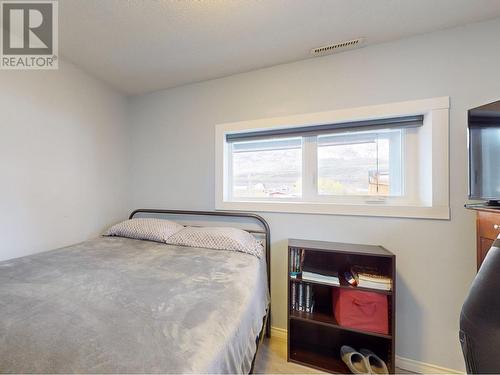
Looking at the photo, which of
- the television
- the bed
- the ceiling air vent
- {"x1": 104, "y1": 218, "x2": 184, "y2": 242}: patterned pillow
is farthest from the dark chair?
{"x1": 104, "y1": 218, "x2": 184, "y2": 242}: patterned pillow

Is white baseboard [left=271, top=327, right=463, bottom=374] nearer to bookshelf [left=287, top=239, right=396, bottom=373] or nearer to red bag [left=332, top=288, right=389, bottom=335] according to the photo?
bookshelf [left=287, top=239, right=396, bottom=373]

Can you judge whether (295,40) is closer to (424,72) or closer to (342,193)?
(424,72)

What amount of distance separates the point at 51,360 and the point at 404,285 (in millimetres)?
1965

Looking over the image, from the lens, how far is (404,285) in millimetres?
1525

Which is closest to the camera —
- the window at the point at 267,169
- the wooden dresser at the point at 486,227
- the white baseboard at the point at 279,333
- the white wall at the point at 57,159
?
the wooden dresser at the point at 486,227

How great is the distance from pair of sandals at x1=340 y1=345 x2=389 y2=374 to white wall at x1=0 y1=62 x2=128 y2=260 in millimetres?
2518

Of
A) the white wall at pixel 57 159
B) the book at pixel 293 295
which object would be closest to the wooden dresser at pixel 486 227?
the book at pixel 293 295

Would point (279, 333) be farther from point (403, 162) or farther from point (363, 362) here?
point (403, 162)

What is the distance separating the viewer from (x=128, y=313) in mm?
814

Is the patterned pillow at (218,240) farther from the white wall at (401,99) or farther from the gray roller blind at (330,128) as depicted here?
the gray roller blind at (330,128)

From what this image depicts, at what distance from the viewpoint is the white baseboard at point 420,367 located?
143 cm

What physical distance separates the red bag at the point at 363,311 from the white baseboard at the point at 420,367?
0.41 metres

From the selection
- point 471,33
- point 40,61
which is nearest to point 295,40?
point 471,33

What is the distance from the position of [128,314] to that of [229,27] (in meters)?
1.81
